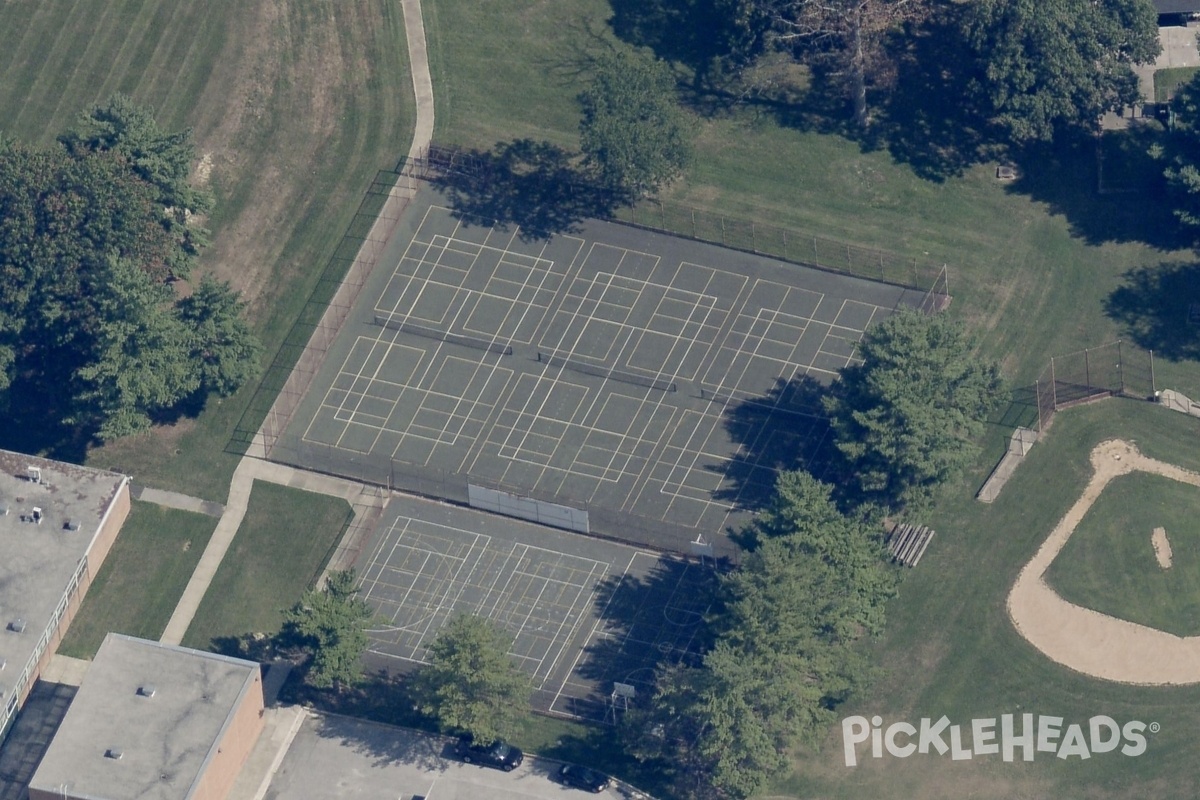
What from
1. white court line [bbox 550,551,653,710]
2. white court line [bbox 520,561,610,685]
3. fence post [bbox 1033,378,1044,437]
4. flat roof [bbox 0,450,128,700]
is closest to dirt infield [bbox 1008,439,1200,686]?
fence post [bbox 1033,378,1044,437]

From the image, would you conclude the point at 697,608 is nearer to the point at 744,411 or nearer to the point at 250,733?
the point at 744,411

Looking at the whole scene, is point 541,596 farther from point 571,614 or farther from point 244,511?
point 244,511

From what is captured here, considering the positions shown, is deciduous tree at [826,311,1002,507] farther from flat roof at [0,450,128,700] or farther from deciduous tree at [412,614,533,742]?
flat roof at [0,450,128,700]

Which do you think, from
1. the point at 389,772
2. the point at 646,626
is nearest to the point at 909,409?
the point at 646,626

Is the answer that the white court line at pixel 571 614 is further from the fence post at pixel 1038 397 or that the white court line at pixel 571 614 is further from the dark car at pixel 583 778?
the fence post at pixel 1038 397

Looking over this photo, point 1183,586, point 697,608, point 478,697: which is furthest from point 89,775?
point 1183,586

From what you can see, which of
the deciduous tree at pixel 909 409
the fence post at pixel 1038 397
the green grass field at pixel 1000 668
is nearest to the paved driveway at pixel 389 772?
the green grass field at pixel 1000 668
